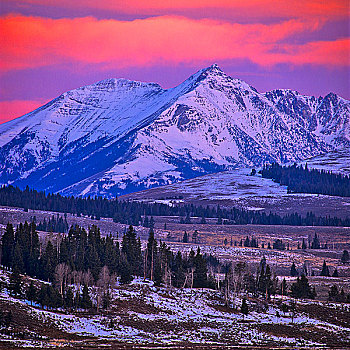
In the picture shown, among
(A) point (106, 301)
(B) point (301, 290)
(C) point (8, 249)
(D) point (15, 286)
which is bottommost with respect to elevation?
(B) point (301, 290)

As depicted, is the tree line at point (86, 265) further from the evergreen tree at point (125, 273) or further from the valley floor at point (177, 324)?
the valley floor at point (177, 324)

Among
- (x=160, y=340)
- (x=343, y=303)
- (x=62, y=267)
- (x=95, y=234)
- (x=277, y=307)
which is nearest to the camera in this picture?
(x=160, y=340)

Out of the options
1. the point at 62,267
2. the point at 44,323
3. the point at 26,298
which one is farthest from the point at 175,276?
the point at 44,323

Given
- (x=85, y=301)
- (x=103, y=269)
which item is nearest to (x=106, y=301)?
(x=85, y=301)

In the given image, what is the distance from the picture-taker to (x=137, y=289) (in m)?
131

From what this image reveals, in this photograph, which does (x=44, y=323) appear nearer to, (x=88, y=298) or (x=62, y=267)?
(x=88, y=298)

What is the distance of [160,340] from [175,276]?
50.6 metres

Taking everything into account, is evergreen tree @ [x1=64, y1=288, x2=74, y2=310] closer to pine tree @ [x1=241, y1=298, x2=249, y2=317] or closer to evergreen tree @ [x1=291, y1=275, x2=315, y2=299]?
pine tree @ [x1=241, y1=298, x2=249, y2=317]

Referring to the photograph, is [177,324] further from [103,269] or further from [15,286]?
[15,286]

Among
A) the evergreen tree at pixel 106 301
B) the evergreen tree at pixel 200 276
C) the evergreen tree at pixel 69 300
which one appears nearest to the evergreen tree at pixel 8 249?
the evergreen tree at pixel 69 300

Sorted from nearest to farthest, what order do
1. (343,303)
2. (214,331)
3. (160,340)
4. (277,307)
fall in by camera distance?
(160,340), (214,331), (277,307), (343,303)

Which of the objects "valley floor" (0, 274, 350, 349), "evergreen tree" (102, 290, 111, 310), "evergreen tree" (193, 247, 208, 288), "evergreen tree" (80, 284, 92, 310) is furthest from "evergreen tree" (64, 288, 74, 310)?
"evergreen tree" (193, 247, 208, 288)

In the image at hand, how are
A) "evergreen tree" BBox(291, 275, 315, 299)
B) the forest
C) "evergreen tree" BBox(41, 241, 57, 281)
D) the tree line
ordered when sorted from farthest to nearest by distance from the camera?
"evergreen tree" BBox(291, 275, 315, 299) < "evergreen tree" BBox(41, 241, 57, 281) < the forest < the tree line

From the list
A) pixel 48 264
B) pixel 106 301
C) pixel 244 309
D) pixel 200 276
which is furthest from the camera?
pixel 200 276
